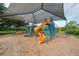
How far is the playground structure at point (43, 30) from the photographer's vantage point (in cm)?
230

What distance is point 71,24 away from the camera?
2311 mm

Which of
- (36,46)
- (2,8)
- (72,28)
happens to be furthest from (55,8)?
(2,8)

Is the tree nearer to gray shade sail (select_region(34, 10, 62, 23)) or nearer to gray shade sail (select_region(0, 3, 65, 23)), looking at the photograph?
gray shade sail (select_region(0, 3, 65, 23))

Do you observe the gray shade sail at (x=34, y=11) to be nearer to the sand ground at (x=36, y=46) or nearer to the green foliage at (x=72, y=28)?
the green foliage at (x=72, y=28)

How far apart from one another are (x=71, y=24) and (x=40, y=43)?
1.27 ft

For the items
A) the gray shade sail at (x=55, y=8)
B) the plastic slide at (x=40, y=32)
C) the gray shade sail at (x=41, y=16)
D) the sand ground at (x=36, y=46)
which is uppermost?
the gray shade sail at (x=55, y=8)

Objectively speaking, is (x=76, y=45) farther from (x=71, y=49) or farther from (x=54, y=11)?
(x=54, y=11)

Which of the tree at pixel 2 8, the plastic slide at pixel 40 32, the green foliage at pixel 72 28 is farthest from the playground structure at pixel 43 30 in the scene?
the tree at pixel 2 8

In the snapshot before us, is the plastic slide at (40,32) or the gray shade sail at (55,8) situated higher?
the gray shade sail at (55,8)

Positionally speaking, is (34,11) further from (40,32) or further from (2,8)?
(2,8)

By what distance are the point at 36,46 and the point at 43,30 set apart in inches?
7.3

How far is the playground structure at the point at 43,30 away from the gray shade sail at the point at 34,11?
0.06 metres

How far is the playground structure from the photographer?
90.7 inches

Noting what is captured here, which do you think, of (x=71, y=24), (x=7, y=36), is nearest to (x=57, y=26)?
(x=71, y=24)
